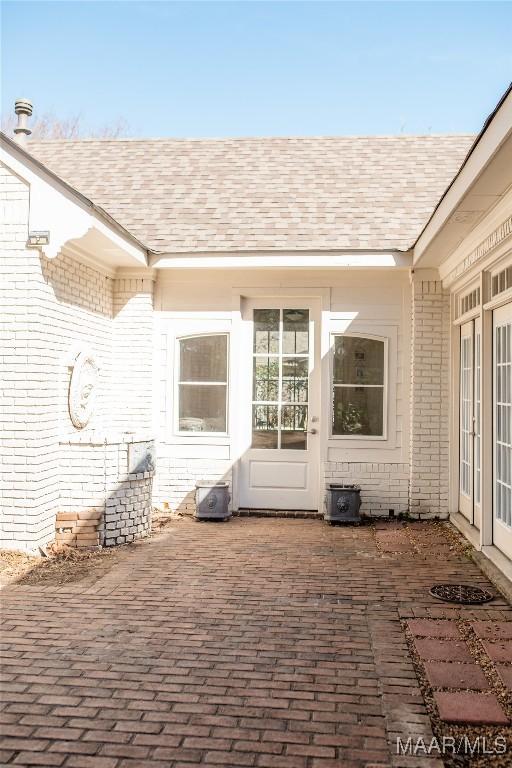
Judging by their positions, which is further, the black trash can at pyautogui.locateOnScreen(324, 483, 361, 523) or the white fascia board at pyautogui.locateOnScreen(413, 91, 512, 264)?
the black trash can at pyautogui.locateOnScreen(324, 483, 361, 523)

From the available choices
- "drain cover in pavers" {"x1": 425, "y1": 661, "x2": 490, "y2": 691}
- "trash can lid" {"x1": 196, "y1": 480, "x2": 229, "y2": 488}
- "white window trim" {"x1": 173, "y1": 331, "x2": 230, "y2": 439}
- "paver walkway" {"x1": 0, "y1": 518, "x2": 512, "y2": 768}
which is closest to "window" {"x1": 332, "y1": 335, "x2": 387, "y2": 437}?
"white window trim" {"x1": 173, "y1": 331, "x2": 230, "y2": 439}

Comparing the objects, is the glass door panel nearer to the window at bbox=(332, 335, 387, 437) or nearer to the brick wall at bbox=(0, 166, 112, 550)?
the window at bbox=(332, 335, 387, 437)

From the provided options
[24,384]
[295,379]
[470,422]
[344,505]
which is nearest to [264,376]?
[295,379]

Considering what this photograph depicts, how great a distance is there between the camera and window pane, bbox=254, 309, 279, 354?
825 cm

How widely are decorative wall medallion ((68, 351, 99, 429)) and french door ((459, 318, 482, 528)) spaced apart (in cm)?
407

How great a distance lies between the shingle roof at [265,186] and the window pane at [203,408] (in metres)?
1.74

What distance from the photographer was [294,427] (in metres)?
8.16

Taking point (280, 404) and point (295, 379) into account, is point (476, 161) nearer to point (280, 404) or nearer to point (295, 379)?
point (295, 379)

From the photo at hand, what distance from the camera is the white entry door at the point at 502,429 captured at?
5.39 metres

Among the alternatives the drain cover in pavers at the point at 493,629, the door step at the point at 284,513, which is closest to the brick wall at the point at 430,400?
the door step at the point at 284,513

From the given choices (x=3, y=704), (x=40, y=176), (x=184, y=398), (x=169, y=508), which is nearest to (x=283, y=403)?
(x=184, y=398)

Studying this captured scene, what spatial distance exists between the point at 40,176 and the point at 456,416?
5148 mm

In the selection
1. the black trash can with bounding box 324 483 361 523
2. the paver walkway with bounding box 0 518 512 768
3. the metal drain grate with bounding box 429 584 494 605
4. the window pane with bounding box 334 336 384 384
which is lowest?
the paver walkway with bounding box 0 518 512 768

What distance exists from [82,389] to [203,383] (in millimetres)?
1742
